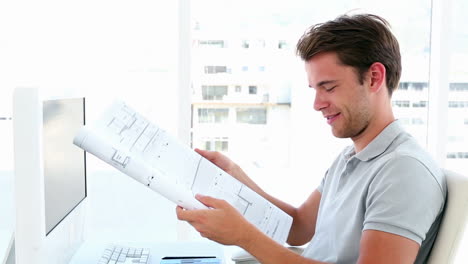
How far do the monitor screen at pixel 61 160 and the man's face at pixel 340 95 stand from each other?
0.60 meters

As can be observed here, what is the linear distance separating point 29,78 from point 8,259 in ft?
4.73

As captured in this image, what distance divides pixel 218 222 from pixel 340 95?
451mm

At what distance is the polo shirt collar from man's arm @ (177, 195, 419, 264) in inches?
9.1

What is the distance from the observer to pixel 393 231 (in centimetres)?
105

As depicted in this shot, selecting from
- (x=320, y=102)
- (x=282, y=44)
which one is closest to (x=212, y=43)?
(x=282, y=44)

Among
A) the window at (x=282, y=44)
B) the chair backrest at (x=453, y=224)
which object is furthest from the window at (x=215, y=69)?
the chair backrest at (x=453, y=224)

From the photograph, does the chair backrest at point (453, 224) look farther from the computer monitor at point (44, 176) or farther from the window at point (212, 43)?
the window at point (212, 43)

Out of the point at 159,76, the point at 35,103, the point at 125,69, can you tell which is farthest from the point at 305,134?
the point at 35,103

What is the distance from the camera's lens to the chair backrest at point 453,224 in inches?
41.3

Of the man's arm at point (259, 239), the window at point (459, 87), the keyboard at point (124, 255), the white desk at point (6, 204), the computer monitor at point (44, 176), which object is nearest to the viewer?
the computer monitor at point (44, 176)

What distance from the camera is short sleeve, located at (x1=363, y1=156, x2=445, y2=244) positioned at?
1049mm

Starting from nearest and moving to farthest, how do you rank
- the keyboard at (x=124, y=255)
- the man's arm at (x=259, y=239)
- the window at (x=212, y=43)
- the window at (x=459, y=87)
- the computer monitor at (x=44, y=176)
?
1. the computer monitor at (x=44, y=176)
2. the man's arm at (x=259, y=239)
3. the keyboard at (x=124, y=255)
4. the window at (x=212, y=43)
5. the window at (x=459, y=87)

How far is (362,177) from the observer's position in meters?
1.24

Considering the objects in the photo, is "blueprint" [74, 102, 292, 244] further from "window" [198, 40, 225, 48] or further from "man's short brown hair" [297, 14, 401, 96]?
"window" [198, 40, 225, 48]
